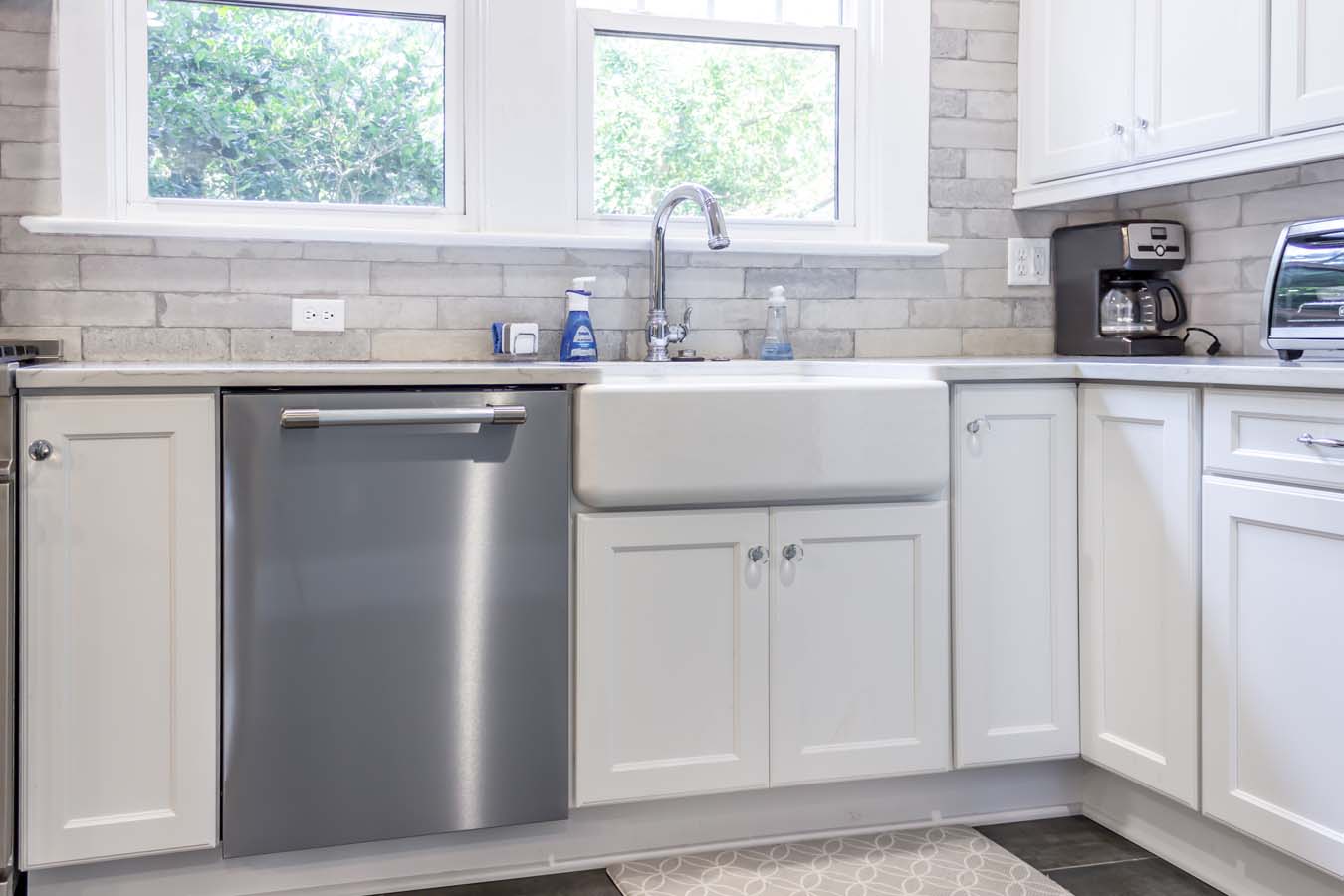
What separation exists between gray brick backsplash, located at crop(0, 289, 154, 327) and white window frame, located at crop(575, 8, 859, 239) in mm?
969

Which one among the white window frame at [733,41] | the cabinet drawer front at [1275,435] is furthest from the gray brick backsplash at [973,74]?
the cabinet drawer front at [1275,435]

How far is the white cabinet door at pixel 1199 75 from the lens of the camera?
88.7 inches

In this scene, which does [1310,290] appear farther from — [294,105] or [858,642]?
[294,105]

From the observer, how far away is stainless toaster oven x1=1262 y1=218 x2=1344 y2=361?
2.05 m

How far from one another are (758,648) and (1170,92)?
4.70 ft

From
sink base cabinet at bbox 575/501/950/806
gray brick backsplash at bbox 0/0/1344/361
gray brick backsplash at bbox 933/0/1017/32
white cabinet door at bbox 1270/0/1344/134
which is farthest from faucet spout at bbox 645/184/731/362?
white cabinet door at bbox 1270/0/1344/134

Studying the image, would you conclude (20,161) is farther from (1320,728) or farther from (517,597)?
(1320,728)

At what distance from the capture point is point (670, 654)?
2.16 meters

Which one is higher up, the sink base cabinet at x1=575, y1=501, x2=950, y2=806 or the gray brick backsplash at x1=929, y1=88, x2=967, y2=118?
the gray brick backsplash at x1=929, y1=88, x2=967, y2=118

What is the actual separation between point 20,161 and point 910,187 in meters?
1.97

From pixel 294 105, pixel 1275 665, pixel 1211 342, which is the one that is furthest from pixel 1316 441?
pixel 294 105

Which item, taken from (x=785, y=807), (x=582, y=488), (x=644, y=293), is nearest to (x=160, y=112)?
(x=644, y=293)

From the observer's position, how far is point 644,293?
276cm

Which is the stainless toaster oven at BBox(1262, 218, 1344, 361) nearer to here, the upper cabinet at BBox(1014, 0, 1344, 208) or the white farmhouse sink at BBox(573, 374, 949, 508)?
the upper cabinet at BBox(1014, 0, 1344, 208)
